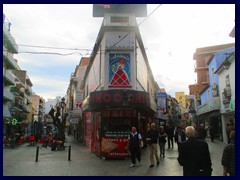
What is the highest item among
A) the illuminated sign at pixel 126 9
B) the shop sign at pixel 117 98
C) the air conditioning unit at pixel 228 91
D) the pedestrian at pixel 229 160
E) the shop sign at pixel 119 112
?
the illuminated sign at pixel 126 9

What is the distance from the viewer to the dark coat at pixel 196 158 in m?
4.94

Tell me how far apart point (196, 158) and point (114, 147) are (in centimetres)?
773

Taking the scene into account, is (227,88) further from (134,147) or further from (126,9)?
(134,147)

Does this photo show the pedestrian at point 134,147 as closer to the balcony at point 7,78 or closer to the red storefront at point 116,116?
the red storefront at point 116,116

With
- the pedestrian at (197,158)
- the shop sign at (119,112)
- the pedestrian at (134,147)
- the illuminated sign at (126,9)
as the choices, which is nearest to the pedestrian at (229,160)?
the pedestrian at (197,158)

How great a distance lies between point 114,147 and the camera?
1231cm

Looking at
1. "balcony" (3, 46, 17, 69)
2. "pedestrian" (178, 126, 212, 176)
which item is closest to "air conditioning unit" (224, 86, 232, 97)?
"pedestrian" (178, 126, 212, 176)

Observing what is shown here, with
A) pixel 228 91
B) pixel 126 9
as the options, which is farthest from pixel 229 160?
pixel 228 91

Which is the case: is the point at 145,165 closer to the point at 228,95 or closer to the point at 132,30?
the point at 132,30

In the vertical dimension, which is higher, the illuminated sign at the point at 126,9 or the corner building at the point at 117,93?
the illuminated sign at the point at 126,9

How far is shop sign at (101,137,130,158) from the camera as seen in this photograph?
40.3ft

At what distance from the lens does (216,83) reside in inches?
949

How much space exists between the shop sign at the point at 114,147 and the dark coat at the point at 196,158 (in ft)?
24.6

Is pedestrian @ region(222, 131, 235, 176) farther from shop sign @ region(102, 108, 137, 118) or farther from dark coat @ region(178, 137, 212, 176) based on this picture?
A: shop sign @ region(102, 108, 137, 118)
